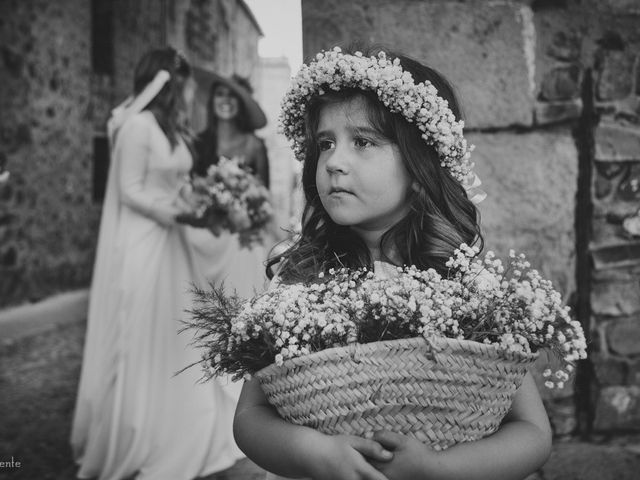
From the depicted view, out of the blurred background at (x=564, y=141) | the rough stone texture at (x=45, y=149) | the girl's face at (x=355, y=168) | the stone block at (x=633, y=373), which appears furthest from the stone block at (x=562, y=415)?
the rough stone texture at (x=45, y=149)

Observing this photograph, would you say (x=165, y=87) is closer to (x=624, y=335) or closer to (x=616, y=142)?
(x=616, y=142)

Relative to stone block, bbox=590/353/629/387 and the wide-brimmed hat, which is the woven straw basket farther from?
the wide-brimmed hat

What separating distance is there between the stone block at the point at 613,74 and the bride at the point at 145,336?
242cm

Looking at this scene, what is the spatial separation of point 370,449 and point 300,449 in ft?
0.50

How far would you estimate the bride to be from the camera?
3873 millimetres

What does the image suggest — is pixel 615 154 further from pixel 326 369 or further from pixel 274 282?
pixel 326 369

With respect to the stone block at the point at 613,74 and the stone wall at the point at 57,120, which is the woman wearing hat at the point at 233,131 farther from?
the stone block at the point at 613,74

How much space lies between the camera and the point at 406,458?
1263 millimetres

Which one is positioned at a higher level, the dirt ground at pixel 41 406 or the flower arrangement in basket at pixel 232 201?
the flower arrangement in basket at pixel 232 201

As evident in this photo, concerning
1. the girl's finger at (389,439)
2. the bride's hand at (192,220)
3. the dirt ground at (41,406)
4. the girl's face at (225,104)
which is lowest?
the dirt ground at (41,406)

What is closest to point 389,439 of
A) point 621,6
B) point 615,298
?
point 615,298

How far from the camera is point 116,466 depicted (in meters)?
3.84

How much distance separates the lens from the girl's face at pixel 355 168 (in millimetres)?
1670

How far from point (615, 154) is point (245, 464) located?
2703 millimetres
